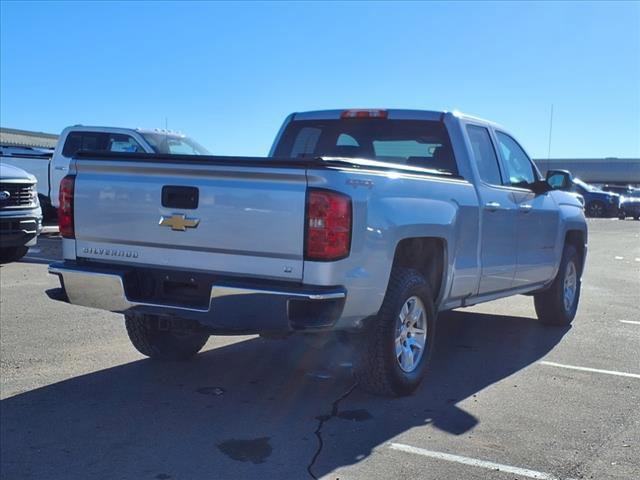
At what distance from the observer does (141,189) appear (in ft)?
15.8

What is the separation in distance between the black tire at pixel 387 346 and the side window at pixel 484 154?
5.25ft

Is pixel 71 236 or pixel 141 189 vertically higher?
pixel 141 189

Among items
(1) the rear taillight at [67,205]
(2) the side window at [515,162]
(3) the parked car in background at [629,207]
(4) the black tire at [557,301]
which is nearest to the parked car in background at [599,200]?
(3) the parked car in background at [629,207]

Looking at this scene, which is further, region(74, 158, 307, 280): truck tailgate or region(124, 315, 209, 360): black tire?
region(124, 315, 209, 360): black tire

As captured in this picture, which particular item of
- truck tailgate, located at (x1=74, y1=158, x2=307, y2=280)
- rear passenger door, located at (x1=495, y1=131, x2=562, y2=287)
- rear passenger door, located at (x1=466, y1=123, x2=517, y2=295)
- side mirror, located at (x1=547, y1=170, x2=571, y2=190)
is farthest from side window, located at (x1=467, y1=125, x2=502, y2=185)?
truck tailgate, located at (x1=74, y1=158, x2=307, y2=280)

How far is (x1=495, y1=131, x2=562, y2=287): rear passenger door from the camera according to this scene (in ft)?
22.4

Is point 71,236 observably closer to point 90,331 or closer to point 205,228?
point 205,228

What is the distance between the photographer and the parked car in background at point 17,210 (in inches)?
390

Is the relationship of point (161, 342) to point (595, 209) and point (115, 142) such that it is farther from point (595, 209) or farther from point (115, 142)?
point (595, 209)

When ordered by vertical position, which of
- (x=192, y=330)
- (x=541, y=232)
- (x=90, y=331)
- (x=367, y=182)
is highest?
(x=367, y=182)

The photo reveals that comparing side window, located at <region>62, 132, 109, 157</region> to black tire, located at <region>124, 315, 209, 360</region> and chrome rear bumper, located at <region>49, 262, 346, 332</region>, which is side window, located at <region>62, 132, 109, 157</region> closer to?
black tire, located at <region>124, 315, 209, 360</region>

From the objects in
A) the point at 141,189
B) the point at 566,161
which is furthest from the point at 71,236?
the point at 566,161

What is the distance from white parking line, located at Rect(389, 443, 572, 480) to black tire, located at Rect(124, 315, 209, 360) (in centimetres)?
210

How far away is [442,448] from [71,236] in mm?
2870
